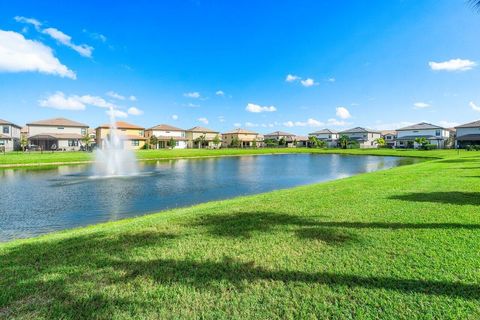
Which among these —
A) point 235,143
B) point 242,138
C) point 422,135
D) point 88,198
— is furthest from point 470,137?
point 88,198

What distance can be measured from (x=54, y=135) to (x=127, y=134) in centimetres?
1570

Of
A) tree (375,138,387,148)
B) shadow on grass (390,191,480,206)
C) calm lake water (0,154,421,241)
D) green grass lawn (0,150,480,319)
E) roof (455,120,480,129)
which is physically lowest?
calm lake water (0,154,421,241)

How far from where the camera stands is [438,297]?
12.0 ft

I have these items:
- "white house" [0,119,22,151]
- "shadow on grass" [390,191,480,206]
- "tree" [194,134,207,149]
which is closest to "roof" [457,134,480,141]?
"tree" [194,134,207,149]

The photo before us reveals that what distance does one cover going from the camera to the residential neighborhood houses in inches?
2277

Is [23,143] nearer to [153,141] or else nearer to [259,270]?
[153,141]

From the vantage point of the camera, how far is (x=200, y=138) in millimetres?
86125

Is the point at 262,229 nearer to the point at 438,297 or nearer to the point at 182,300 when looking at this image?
the point at 182,300

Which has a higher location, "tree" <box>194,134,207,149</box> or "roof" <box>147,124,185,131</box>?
"roof" <box>147,124,185,131</box>

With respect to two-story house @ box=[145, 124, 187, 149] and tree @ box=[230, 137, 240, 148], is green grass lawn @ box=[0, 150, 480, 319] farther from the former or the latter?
tree @ box=[230, 137, 240, 148]

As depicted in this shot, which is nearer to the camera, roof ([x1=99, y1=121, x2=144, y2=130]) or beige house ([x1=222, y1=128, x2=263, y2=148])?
roof ([x1=99, y1=121, x2=144, y2=130])

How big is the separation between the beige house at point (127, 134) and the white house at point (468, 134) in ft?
261

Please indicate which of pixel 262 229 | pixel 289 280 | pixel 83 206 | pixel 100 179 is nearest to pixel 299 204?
pixel 262 229

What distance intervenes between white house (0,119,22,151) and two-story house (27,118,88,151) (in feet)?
8.86
